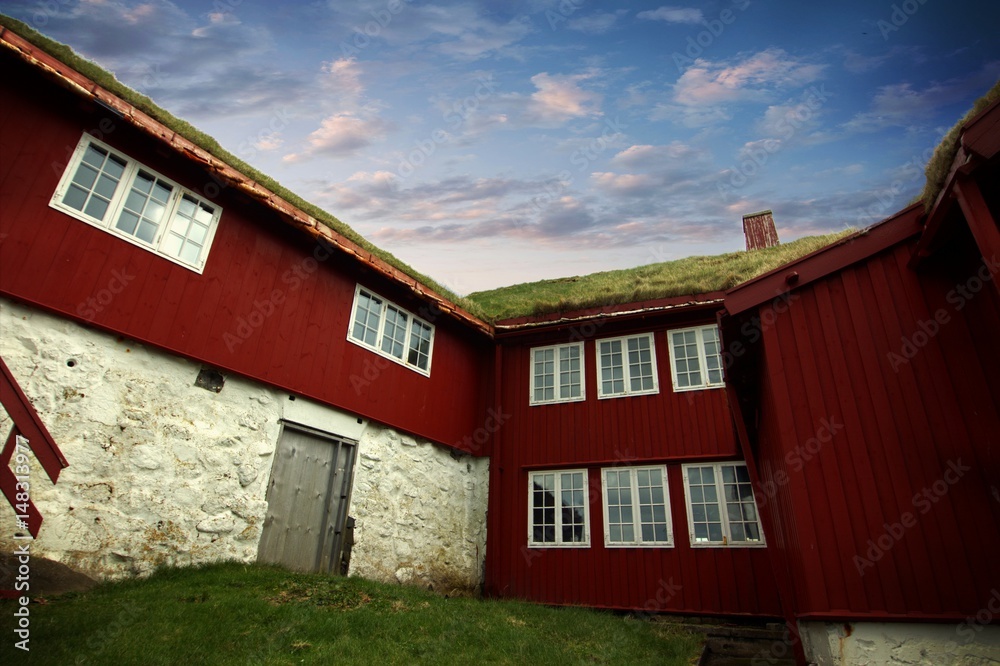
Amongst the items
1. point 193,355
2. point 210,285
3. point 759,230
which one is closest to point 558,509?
point 193,355

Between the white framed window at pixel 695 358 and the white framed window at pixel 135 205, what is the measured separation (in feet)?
30.4

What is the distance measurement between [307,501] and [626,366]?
7.18 meters

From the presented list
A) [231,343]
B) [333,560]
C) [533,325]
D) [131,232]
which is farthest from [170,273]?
[533,325]

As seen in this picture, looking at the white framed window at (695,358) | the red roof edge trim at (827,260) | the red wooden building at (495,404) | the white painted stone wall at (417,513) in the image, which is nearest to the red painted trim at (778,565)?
the red wooden building at (495,404)

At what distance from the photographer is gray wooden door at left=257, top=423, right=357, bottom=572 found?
952 cm

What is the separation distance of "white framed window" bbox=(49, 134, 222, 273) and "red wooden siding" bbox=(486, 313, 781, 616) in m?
7.33

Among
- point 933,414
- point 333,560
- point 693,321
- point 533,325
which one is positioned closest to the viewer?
point 933,414

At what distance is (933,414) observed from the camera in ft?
19.2

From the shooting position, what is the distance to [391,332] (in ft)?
40.4

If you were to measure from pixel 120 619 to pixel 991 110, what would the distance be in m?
9.20

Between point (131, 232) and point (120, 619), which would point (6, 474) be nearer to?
point (120, 619)
